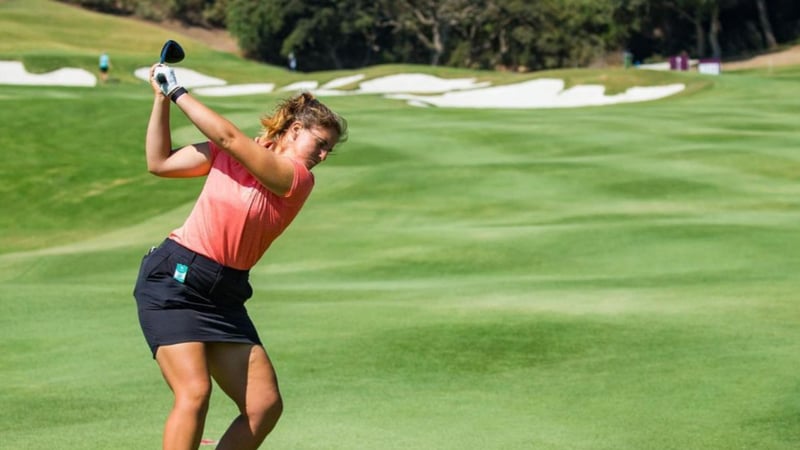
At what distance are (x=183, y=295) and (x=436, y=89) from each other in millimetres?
47991

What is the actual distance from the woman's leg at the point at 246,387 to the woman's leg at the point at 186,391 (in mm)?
176

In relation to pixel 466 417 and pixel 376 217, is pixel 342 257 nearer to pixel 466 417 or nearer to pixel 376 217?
pixel 376 217

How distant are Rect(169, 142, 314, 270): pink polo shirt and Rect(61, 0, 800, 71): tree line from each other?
79534mm

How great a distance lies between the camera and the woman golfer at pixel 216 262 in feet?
20.2

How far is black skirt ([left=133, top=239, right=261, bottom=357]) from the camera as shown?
20.4 ft

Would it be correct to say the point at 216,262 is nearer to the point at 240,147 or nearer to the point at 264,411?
the point at 240,147

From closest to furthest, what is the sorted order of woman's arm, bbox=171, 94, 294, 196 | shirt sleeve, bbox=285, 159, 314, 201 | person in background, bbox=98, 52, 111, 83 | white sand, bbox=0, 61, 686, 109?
woman's arm, bbox=171, 94, 294, 196
shirt sleeve, bbox=285, 159, 314, 201
white sand, bbox=0, 61, 686, 109
person in background, bbox=98, 52, 111, 83

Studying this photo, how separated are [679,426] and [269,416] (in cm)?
310

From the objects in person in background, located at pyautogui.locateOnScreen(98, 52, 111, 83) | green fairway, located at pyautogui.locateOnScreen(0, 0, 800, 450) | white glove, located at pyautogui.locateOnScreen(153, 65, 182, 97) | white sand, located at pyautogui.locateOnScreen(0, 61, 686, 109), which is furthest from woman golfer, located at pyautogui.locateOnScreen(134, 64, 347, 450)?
person in background, located at pyautogui.locateOnScreen(98, 52, 111, 83)

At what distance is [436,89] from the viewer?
53812 mm

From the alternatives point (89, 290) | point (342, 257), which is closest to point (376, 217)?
point (342, 257)

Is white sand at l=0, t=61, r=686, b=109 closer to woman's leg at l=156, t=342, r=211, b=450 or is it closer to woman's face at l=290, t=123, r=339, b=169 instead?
woman's face at l=290, t=123, r=339, b=169

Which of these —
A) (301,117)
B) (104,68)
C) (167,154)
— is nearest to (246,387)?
(167,154)

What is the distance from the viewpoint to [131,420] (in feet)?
28.7
